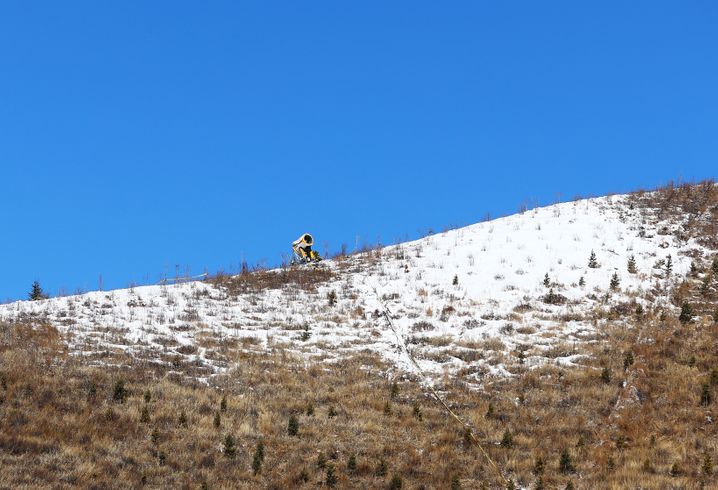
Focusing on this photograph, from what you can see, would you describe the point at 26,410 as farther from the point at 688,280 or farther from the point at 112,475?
the point at 688,280

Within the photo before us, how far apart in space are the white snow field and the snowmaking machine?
3.44 ft

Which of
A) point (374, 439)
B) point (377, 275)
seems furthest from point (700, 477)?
point (377, 275)

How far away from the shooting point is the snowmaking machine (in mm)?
29156

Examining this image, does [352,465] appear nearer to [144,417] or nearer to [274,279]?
[144,417]

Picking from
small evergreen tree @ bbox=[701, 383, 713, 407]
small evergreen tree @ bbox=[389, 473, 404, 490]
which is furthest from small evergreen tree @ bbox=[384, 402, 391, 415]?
small evergreen tree @ bbox=[701, 383, 713, 407]

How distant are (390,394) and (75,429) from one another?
671cm

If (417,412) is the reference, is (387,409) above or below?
above

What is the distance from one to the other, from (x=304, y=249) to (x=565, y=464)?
1842 centimetres

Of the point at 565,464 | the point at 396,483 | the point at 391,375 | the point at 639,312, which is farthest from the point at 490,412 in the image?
the point at 639,312

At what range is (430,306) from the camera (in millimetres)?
22594

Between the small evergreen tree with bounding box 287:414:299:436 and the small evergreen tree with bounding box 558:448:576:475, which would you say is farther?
the small evergreen tree with bounding box 287:414:299:436

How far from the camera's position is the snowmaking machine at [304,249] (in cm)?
2916

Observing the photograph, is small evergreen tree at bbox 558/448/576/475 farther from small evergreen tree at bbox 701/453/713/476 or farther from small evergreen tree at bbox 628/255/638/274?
small evergreen tree at bbox 628/255/638/274

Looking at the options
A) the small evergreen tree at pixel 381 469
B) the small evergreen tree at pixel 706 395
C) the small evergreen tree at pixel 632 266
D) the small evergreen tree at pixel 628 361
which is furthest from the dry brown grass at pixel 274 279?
the small evergreen tree at pixel 706 395
